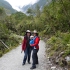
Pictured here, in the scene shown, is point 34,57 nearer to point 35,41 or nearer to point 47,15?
point 35,41

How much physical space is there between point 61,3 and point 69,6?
594 mm

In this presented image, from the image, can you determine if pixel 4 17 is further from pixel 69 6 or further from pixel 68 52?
pixel 68 52

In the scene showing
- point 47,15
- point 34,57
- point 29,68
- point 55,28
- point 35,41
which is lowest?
point 29,68

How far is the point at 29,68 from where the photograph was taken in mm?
9133

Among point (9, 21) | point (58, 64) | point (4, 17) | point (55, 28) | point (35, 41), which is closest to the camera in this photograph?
point (35, 41)

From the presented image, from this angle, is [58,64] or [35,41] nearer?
[35,41]

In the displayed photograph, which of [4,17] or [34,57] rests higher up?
[4,17]

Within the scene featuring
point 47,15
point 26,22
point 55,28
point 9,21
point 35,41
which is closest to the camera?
point 35,41

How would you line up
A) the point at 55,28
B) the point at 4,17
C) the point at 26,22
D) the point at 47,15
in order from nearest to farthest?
the point at 47,15 < the point at 55,28 < the point at 4,17 < the point at 26,22

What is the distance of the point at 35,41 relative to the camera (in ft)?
28.1

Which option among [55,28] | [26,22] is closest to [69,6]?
[55,28]

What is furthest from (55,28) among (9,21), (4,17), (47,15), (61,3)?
(9,21)

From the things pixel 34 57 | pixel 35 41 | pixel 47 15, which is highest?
pixel 47 15

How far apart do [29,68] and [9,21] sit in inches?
1494
